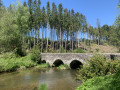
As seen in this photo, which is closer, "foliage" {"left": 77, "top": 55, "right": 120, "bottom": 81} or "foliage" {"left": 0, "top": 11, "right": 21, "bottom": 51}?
"foliage" {"left": 77, "top": 55, "right": 120, "bottom": 81}

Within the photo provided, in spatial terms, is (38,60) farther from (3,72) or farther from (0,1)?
(0,1)

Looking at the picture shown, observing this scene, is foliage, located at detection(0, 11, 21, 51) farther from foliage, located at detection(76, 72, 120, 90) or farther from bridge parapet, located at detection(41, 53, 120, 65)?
foliage, located at detection(76, 72, 120, 90)

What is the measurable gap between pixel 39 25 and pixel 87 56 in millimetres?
21897

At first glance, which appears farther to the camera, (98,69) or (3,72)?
(3,72)

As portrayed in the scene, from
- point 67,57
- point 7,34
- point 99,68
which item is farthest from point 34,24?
point 99,68

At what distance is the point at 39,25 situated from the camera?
32312 mm

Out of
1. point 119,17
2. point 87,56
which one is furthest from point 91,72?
point 119,17

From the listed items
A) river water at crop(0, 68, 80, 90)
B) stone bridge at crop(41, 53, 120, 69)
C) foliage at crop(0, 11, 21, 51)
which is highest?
foliage at crop(0, 11, 21, 51)

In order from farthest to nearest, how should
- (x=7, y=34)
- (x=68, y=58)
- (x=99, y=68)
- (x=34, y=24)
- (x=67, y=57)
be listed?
(x=34, y=24) < (x=7, y=34) < (x=67, y=57) < (x=68, y=58) < (x=99, y=68)

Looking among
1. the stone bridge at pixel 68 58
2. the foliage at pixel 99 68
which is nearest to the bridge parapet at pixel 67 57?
the stone bridge at pixel 68 58

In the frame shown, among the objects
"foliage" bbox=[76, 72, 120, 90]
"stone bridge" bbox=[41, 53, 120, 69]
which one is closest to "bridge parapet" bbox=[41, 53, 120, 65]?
"stone bridge" bbox=[41, 53, 120, 69]

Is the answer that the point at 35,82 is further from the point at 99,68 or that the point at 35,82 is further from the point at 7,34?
the point at 7,34

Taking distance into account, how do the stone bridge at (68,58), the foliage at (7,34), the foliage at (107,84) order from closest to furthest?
1. the foliage at (107,84)
2. the stone bridge at (68,58)
3. the foliage at (7,34)

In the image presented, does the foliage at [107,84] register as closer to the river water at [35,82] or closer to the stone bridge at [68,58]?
the river water at [35,82]
